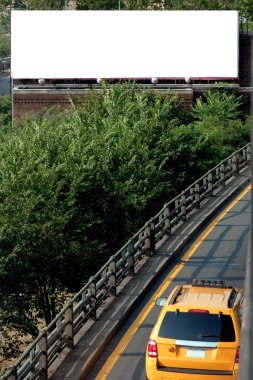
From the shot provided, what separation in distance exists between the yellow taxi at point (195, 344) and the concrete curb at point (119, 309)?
2.23 metres

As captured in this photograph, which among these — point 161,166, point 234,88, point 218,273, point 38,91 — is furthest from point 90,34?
point 218,273

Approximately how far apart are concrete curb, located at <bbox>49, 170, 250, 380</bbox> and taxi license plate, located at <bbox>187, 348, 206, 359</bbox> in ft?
8.79

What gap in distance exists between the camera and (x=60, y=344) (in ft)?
63.1

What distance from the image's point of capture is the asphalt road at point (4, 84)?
147 m

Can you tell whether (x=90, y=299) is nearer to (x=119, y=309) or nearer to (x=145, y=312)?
(x=119, y=309)

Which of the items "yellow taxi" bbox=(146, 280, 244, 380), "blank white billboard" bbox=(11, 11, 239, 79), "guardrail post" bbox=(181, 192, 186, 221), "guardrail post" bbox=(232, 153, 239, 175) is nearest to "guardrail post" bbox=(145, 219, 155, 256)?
"guardrail post" bbox=(181, 192, 186, 221)

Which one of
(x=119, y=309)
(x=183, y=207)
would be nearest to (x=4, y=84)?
(x=183, y=207)

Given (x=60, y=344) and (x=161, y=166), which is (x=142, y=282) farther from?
(x=161, y=166)

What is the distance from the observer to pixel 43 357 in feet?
59.0

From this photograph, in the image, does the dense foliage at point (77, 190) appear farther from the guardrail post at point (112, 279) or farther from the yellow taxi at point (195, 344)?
the yellow taxi at point (195, 344)

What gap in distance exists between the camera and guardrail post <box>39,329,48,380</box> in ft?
58.2

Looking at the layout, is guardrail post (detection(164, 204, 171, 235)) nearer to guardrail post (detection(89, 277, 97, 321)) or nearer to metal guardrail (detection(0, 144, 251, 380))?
metal guardrail (detection(0, 144, 251, 380))

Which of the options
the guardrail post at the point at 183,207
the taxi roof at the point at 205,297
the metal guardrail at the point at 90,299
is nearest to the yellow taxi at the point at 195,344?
the taxi roof at the point at 205,297

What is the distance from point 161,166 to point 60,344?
2161 centimetres
